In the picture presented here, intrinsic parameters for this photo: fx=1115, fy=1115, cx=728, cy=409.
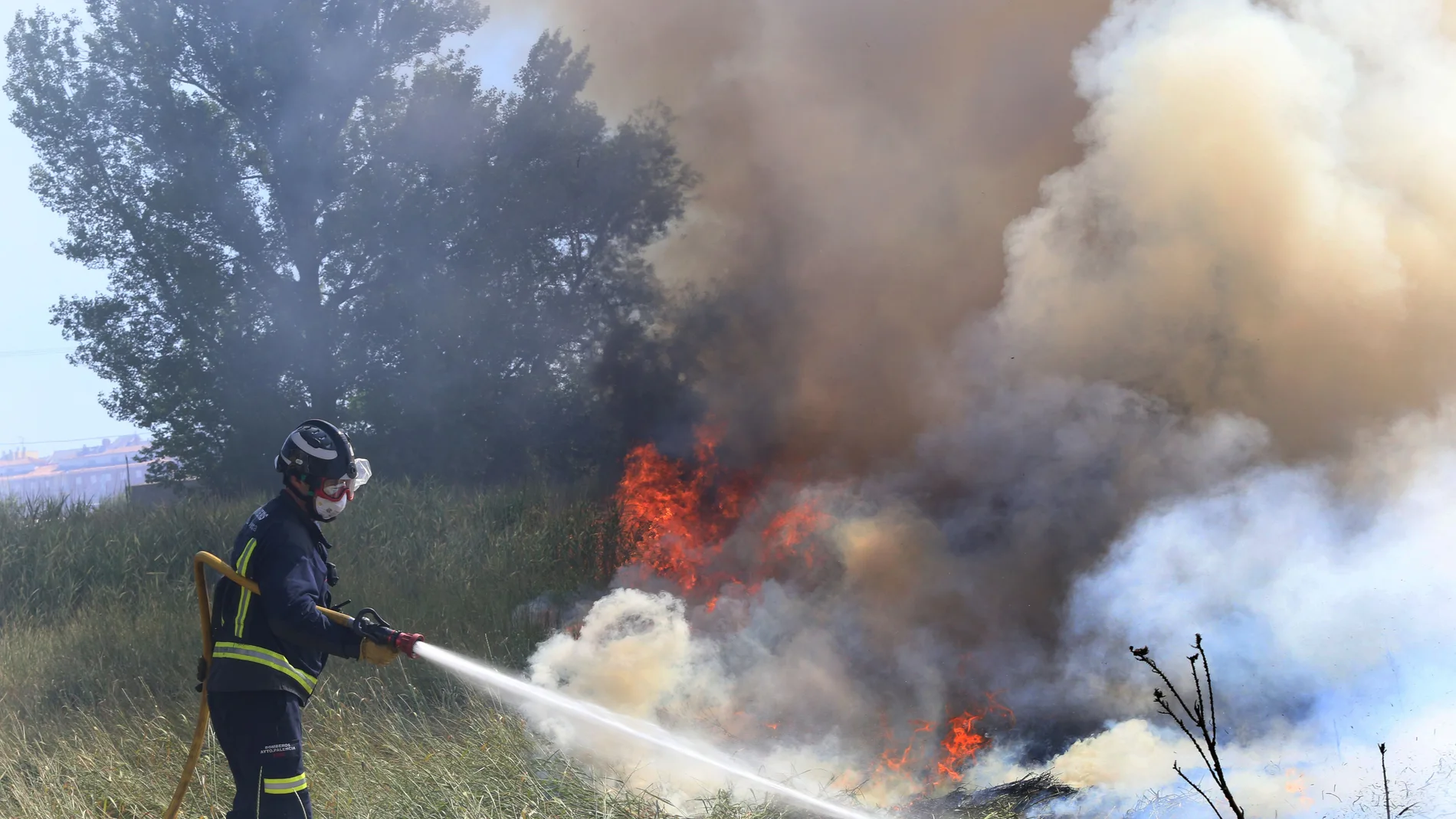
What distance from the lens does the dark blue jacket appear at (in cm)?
439

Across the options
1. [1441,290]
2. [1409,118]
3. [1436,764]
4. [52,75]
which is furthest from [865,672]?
[52,75]

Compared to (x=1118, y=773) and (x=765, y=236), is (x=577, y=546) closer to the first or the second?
(x=765, y=236)

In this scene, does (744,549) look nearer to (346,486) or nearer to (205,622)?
(346,486)

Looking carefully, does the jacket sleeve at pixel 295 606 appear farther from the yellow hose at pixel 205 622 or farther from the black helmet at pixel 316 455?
the black helmet at pixel 316 455

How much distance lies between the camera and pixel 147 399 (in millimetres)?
20938

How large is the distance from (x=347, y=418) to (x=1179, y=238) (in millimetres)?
15035

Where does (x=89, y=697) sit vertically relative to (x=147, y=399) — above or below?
below

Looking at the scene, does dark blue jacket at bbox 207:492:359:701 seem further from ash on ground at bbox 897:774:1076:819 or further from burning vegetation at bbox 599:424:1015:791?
burning vegetation at bbox 599:424:1015:791

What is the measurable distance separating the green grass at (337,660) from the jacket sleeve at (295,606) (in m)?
1.41

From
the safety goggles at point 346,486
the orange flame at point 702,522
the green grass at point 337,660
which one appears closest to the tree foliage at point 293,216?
the green grass at point 337,660

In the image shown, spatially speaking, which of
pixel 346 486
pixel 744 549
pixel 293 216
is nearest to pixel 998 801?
pixel 346 486

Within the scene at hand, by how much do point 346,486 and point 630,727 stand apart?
230 cm

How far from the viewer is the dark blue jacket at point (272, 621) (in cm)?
439

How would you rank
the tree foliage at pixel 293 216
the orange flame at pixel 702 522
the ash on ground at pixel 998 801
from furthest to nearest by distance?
the tree foliage at pixel 293 216 → the orange flame at pixel 702 522 → the ash on ground at pixel 998 801
